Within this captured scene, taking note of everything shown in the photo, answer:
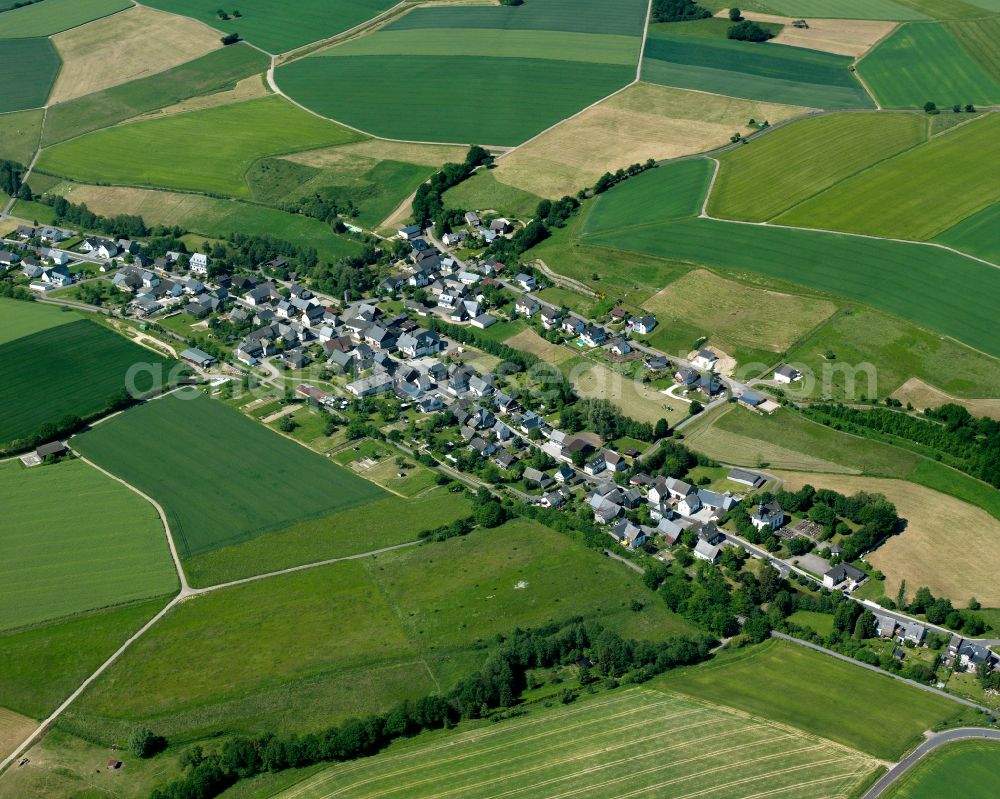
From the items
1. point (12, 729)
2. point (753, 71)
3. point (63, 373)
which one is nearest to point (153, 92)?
point (63, 373)

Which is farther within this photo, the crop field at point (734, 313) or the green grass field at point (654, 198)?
the green grass field at point (654, 198)

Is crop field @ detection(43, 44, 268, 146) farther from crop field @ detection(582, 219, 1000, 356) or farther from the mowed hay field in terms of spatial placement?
the mowed hay field

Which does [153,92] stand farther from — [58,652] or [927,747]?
[927,747]

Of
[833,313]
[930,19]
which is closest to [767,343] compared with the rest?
[833,313]

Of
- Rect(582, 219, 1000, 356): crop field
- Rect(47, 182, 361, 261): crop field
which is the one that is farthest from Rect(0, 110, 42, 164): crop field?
Rect(582, 219, 1000, 356): crop field

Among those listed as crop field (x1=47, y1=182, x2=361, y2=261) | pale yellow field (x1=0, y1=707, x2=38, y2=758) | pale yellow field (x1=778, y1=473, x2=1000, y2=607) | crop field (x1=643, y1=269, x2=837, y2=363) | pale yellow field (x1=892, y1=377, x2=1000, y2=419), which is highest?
crop field (x1=643, y1=269, x2=837, y2=363)

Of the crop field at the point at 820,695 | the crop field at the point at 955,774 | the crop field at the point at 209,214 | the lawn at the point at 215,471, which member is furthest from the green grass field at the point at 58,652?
the crop field at the point at 209,214

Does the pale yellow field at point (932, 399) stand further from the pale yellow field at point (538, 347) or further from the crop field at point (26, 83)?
the crop field at point (26, 83)
